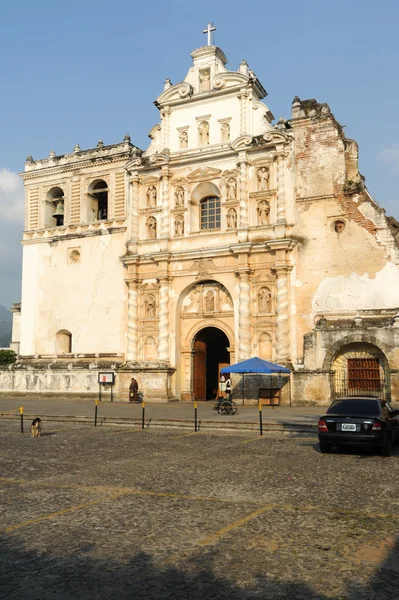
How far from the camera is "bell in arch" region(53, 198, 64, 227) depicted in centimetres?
3659

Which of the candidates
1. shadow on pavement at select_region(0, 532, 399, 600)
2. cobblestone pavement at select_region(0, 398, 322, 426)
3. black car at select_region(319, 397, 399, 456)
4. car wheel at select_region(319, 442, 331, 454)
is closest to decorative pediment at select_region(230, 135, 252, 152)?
cobblestone pavement at select_region(0, 398, 322, 426)

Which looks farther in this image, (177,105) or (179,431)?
(177,105)

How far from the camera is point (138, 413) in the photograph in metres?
22.4

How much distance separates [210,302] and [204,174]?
703 centimetres

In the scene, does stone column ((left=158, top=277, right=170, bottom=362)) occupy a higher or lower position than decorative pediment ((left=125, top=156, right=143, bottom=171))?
lower

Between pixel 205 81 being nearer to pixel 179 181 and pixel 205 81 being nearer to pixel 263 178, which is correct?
pixel 179 181

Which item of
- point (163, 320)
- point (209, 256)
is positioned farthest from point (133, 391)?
point (209, 256)

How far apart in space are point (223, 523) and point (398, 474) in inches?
183

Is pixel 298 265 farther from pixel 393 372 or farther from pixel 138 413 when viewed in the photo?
pixel 138 413

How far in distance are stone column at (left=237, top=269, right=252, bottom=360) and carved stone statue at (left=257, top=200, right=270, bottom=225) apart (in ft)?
9.11

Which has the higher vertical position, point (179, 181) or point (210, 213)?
point (179, 181)

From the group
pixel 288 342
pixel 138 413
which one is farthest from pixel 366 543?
pixel 288 342

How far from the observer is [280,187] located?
93.8 feet

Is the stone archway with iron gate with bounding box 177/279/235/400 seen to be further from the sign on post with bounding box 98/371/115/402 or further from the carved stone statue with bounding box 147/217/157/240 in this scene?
the carved stone statue with bounding box 147/217/157/240
